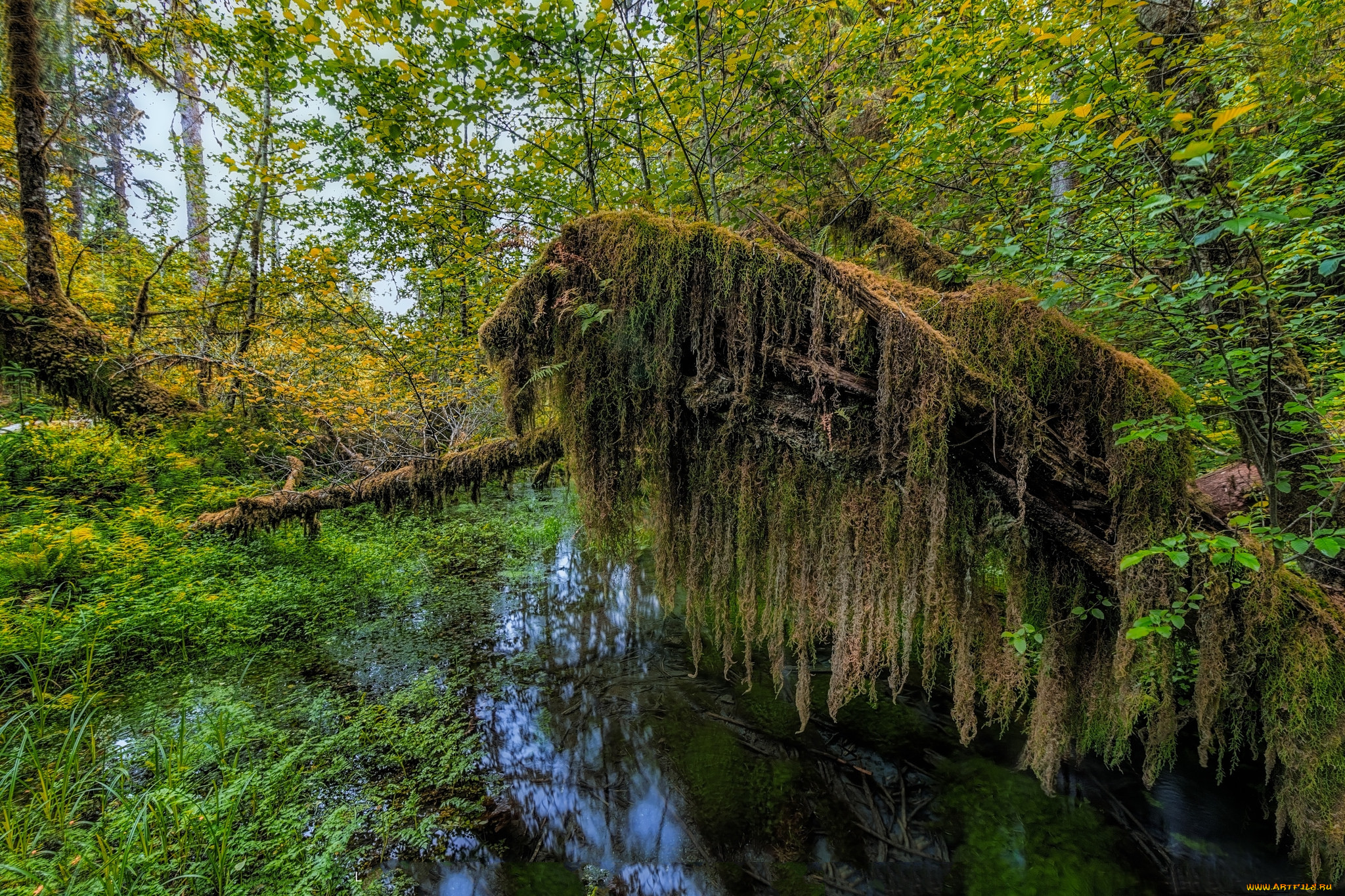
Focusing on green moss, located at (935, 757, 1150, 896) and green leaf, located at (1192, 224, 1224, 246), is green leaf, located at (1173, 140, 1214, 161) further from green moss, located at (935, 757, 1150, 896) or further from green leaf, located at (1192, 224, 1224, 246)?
green moss, located at (935, 757, 1150, 896)

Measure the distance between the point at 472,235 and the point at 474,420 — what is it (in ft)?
7.50

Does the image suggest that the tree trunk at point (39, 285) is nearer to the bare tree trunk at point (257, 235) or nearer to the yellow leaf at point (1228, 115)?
the bare tree trunk at point (257, 235)

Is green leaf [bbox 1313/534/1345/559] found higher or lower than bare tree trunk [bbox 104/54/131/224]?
lower

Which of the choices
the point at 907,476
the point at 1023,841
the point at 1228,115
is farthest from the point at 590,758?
the point at 1228,115

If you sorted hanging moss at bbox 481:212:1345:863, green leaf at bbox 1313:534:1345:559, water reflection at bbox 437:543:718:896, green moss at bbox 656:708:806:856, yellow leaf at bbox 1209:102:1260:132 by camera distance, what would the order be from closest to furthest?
yellow leaf at bbox 1209:102:1260:132, green leaf at bbox 1313:534:1345:559, hanging moss at bbox 481:212:1345:863, water reflection at bbox 437:543:718:896, green moss at bbox 656:708:806:856

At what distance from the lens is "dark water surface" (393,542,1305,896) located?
2986 millimetres

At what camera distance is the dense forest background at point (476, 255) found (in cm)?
248

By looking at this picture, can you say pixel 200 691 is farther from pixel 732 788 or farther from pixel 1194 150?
pixel 1194 150

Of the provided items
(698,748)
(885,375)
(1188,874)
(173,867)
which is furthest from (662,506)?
(1188,874)

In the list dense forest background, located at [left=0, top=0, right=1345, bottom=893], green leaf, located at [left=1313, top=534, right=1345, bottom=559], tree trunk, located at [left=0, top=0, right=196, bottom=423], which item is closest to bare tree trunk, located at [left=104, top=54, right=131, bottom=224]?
dense forest background, located at [left=0, top=0, right=1345, bottom=893]

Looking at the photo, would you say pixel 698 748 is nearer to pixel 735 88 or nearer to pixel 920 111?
pixel 920 111

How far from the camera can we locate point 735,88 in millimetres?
4098

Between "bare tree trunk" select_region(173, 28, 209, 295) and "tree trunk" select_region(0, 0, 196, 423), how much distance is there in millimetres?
1149

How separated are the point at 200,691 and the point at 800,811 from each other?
528 cm
